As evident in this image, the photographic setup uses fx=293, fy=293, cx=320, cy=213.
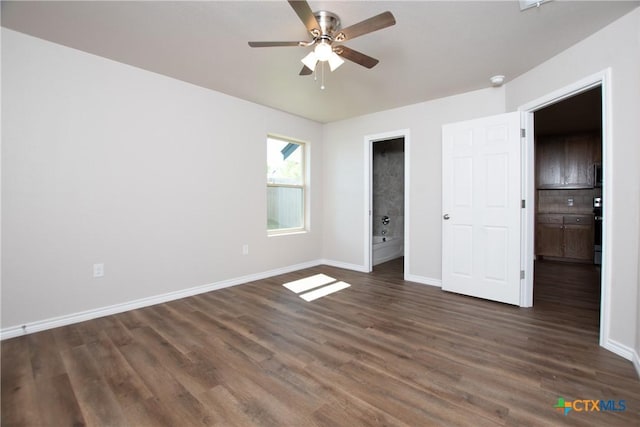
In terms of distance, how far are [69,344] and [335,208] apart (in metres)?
3.68

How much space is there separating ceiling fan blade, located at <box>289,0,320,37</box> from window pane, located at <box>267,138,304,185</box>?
256cm

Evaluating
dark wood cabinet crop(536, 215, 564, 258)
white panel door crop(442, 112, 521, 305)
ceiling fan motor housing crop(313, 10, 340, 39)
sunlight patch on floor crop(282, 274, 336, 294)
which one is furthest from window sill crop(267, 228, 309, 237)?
dark wood cabinet crop(536, 215, 564, 258)

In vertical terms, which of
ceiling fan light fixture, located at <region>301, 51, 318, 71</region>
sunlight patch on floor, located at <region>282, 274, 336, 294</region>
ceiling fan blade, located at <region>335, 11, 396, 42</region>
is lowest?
sunlight patch on floor, located at <region>282, 274, 336, 294</region>

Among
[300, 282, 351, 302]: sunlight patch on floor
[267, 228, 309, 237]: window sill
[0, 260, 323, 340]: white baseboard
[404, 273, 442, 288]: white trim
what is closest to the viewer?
[0, 260, 323, 340]: white baseboard

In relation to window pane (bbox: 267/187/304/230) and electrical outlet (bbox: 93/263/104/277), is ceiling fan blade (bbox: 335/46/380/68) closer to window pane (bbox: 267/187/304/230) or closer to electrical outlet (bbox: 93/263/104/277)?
window pane (bbox: 267/187/304/230)

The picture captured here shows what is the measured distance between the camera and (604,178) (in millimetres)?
2221

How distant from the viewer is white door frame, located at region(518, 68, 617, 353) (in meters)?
2.17

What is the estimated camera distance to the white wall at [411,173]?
149 inches

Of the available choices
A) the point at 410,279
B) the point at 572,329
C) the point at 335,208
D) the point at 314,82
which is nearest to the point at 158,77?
the point at 314,82

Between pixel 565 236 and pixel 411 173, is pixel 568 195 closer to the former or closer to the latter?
pixel 565 236

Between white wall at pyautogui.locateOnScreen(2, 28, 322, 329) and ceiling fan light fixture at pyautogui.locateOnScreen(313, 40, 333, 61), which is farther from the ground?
ceiling fan light fixture at pyautogui.locateOnScreen(313, 40, 333, 61)

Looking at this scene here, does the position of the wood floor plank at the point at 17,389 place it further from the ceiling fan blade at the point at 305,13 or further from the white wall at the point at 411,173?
the white wall at the point at 411,173

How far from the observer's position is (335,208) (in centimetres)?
500

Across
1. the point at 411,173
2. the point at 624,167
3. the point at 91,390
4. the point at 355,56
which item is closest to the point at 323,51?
the point at 355,56
